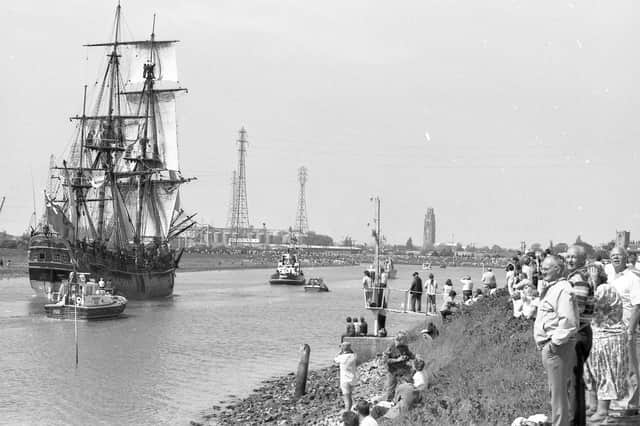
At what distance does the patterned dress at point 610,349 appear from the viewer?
9695 mm

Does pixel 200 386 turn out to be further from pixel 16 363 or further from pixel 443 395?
pixel 443 395

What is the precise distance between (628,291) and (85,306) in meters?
42.6

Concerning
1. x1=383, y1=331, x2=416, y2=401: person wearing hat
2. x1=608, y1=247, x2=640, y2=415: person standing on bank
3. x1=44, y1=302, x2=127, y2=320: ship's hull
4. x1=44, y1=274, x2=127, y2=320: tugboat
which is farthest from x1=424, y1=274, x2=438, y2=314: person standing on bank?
x1=44, y1=302, x2=127, y2=320: ship's hull

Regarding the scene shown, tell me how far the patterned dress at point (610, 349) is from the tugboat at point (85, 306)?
41.3 m

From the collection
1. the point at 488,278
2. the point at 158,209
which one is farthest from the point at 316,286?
the point at 488,278

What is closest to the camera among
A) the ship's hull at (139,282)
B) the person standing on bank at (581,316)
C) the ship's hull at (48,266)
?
the person standing on bank at (581,316)

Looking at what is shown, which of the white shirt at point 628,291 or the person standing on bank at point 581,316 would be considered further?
the white shirt at point 628,291

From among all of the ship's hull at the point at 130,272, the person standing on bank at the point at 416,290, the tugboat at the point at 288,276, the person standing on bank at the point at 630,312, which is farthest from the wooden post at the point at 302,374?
the tugboat at the point at 288,276

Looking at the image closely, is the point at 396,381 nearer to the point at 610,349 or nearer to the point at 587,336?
the point at 610,349

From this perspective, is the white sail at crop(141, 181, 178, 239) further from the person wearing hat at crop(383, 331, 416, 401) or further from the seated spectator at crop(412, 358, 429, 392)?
the seated spectator at crop(412, 358, 429, 392)

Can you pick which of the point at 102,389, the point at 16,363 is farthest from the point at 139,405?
the point at 16,363

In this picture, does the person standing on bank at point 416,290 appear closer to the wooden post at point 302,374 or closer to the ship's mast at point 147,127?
the wooden post at point 302,374

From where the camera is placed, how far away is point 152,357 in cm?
3538

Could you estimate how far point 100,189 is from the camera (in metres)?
88.7
